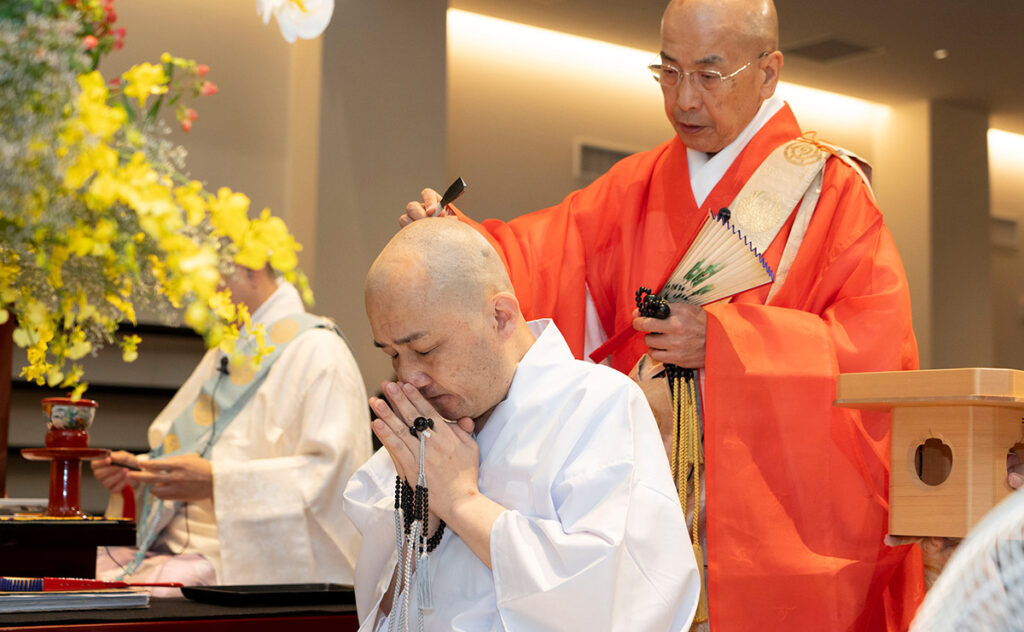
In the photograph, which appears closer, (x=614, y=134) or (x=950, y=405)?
(x=950, y=405)

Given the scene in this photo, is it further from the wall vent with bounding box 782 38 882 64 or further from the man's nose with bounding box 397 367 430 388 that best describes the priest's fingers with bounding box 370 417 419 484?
the wall vent with bounding box 782 38 882 64

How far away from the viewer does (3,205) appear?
3.14 feet

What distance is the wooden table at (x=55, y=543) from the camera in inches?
99.9

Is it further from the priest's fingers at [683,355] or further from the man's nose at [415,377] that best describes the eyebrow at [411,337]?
the priest's fingers at [683,355]

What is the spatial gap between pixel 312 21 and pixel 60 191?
0.32 metres

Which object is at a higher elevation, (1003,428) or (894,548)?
(1003,428)

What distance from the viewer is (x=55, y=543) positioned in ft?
8.52

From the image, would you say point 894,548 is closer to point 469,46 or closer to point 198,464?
point 198,464

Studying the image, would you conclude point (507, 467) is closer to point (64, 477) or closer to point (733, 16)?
point (733, 16)

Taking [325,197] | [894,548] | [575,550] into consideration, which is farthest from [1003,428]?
[325,197]

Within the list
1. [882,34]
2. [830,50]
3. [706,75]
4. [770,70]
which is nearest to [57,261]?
[706,75]

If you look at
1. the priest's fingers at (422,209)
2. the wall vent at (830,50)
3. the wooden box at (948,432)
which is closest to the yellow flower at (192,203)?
the priest's fingers at (422,209)

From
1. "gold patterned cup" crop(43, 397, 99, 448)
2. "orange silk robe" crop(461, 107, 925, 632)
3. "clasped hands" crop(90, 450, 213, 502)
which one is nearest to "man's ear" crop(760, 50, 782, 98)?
"orange silk robe" crop(461, 107, 925, 632)

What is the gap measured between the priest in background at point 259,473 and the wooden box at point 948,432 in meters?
1.84
